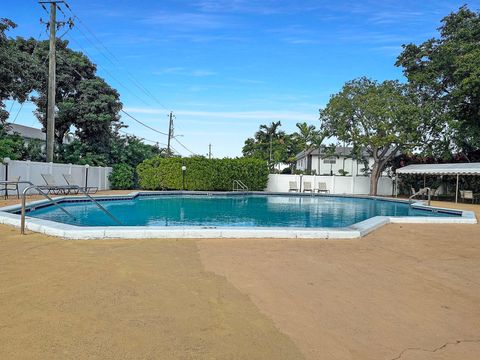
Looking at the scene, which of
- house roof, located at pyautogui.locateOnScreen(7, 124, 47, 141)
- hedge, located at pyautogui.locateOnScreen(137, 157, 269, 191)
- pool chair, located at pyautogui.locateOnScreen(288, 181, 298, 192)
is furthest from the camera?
house roof, located at pyautogui.locateOnScreen(7, 124, 47, 141)

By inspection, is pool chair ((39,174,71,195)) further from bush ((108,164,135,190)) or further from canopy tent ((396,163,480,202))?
canopy tent ((396,163,480,202))

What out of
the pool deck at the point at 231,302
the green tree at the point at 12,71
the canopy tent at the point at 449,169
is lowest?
the pool deck at the point at 231,302

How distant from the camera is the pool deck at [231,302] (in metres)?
2.78

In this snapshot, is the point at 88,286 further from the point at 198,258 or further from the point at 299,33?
the point at 299,33

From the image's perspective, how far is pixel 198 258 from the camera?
551cm

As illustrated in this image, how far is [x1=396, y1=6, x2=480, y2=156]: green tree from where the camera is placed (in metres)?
21.5

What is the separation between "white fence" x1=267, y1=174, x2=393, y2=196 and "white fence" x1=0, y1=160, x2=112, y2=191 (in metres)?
11.8

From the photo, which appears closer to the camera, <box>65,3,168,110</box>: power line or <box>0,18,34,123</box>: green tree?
<box>0,18,34,123</box>: green tree

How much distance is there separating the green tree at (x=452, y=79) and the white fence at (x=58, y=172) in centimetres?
2044

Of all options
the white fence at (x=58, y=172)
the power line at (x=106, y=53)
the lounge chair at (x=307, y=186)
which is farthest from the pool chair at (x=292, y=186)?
the power line at (x=106, y=53)

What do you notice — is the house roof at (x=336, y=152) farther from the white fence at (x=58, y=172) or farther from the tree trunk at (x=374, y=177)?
the white fence at (x=58, y=172)

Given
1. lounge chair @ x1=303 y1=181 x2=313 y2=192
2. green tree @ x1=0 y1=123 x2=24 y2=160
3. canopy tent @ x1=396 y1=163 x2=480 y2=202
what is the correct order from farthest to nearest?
lounge chair @ x1=303 y1=181 x2=313 y2=192 < canopy tent @ x1=396 y1=163 x2=480 y2=202 < green tree @ x1=0 y1=123 x2=24 y2=160

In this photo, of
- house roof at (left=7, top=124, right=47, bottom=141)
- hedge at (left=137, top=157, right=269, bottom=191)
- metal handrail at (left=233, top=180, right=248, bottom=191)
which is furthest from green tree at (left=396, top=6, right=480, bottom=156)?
house roof at (left=7, top=124, right=47, bottom=141)

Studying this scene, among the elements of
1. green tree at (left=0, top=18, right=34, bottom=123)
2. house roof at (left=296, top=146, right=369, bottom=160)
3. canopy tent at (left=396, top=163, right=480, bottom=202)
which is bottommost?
canopy tent at (left=396, top=163, right=480, bottom=202)
